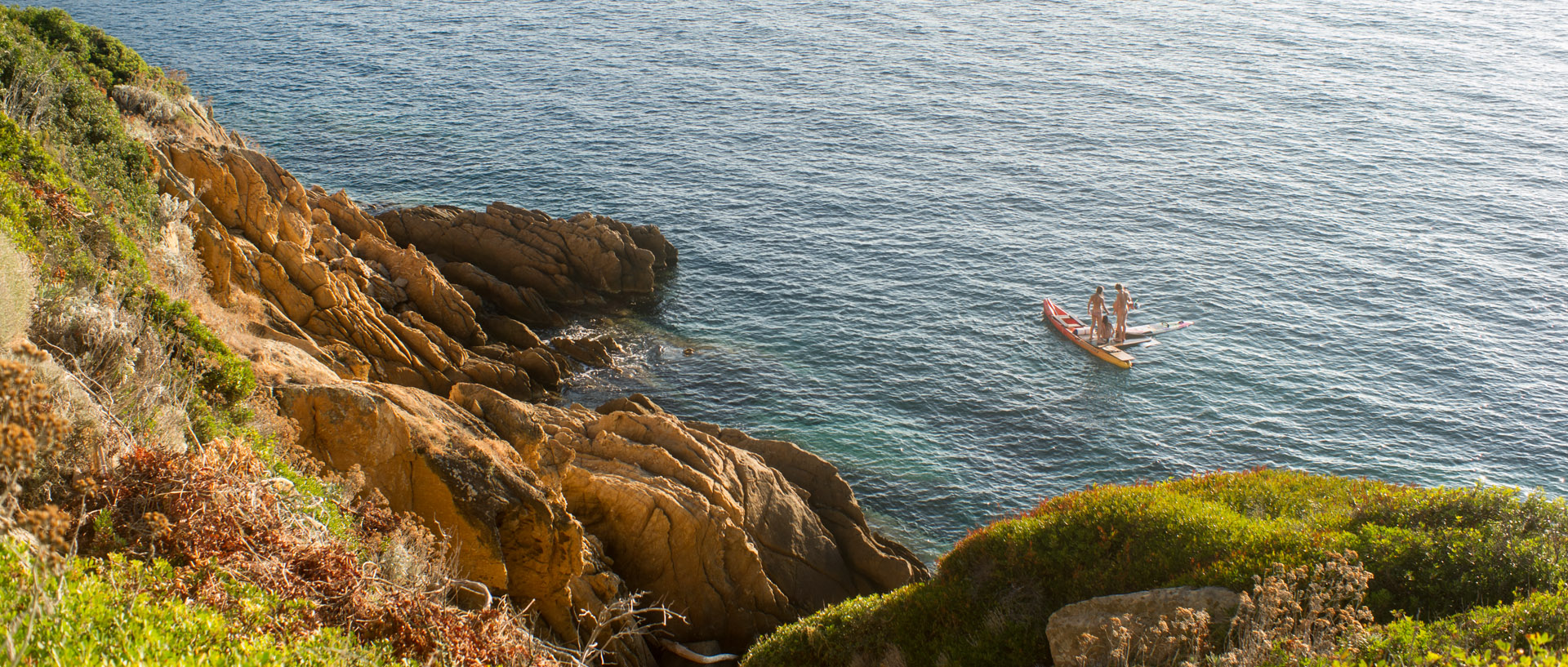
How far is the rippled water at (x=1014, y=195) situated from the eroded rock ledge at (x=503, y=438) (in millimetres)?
4019

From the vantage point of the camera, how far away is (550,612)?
15.3 m

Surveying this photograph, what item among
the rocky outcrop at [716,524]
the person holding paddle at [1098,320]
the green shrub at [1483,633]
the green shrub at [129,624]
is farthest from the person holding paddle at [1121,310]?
the green shrub at [129,624]

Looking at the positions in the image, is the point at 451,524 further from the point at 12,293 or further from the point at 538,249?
the point at 538,249

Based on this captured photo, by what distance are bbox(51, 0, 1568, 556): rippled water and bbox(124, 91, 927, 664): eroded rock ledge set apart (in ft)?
13.2

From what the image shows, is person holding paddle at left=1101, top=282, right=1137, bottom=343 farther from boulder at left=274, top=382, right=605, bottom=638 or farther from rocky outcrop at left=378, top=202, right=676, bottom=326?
boulder at left=274, top=382, right=605, bottom=638

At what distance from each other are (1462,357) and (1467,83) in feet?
147

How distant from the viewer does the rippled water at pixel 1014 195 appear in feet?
100

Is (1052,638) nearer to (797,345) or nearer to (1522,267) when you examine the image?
(797,345)

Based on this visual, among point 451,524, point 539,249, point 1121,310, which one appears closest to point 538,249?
point 539,249

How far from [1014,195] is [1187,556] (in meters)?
39.0

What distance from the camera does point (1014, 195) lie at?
5094 centimetres

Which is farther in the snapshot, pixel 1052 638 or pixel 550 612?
pixel 550 612

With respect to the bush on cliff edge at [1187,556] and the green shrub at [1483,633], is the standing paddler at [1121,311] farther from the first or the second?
the green shrub at [1483,633]

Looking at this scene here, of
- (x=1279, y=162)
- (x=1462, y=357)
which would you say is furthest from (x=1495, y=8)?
(x=1462, y=357)
